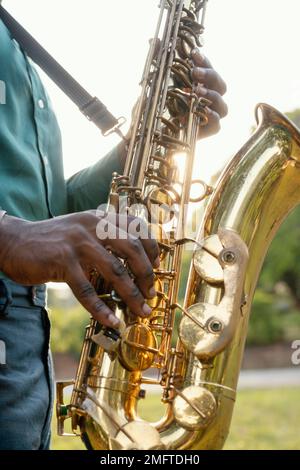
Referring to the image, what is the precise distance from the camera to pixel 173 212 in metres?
2.16

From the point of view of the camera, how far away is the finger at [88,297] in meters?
1.60

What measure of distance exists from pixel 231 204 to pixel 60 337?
482 inches

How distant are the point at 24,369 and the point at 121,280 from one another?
53cm

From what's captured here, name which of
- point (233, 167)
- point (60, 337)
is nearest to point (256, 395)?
point (60, 337)

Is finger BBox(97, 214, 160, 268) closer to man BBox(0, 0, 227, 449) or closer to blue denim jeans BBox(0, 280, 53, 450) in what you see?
man BBox(0, 0, 227, 449)

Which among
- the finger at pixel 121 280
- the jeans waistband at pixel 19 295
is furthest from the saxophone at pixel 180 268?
the jeans waistband at pixel 19 295

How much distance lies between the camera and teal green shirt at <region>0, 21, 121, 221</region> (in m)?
2.00

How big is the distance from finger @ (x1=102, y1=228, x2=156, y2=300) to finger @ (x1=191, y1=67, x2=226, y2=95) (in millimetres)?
954

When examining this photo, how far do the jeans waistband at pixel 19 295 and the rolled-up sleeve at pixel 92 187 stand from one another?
0.54 metres

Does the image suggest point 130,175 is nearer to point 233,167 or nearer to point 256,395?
point 233,167

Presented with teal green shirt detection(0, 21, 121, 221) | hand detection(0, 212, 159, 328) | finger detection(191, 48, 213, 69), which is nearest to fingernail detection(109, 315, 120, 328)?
hand detection(0, 212, 159, 328)

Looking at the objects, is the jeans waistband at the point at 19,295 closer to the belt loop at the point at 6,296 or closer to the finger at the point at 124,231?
the belt loop at the point at 6,296

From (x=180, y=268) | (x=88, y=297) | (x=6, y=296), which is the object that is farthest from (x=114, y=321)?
(x=180, y=268)

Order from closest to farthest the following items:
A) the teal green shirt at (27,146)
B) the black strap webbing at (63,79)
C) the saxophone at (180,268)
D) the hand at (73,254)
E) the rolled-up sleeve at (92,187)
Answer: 1. the hand at (73,254)
2. the saxophone at (180,268)
3. the teal green shirt at (27,146)
4. the black strap webbing at (63,79)
5. the rolled-up sleeve at (92,187)
